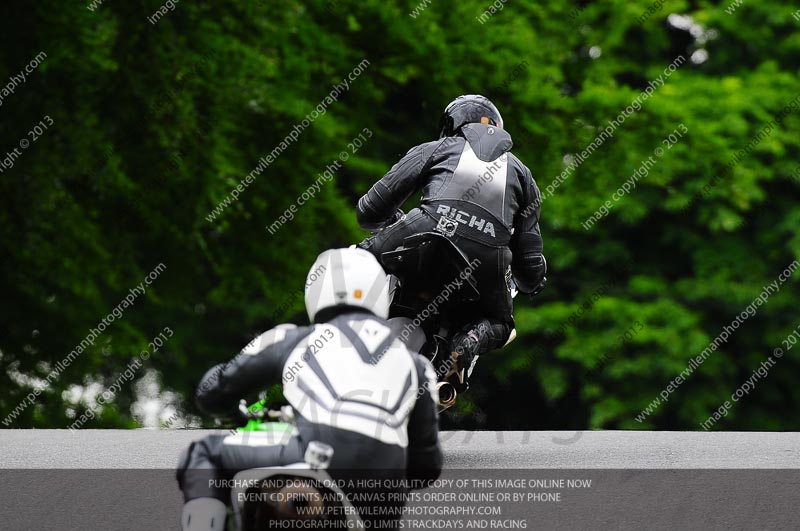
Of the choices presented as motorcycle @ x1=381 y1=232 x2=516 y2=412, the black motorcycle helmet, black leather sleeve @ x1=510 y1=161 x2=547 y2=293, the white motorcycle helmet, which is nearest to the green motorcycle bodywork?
the white motorcycle helmet

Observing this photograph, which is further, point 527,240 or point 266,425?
point 527,240

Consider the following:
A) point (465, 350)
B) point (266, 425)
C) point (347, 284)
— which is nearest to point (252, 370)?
point (266, 425)

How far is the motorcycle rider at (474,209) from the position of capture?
234 inches

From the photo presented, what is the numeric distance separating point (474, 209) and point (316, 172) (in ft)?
24.6

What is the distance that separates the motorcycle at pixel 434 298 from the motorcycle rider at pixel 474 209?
4cm

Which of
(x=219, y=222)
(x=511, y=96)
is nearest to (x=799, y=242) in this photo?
(x=511, y=96)

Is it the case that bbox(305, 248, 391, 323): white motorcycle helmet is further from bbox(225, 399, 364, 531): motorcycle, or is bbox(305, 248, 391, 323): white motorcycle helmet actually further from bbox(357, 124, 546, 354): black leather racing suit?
bbox(357, 124, 546, 354): black leather racing suit

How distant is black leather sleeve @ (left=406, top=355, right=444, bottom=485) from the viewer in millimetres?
3840

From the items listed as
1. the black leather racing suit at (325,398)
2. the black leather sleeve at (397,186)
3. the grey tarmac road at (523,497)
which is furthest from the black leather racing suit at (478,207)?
the black leather racing suit at (325,398)

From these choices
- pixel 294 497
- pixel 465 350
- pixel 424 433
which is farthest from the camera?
pixel 465 350

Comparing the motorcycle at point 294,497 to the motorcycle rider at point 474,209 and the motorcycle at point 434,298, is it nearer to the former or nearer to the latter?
the motorcycle at point 434,298

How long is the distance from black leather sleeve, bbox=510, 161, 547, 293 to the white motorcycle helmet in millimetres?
2426

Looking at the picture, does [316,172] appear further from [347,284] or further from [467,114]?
[347,284]

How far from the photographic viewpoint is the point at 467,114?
6.27 meters
